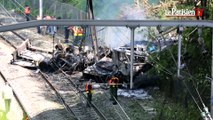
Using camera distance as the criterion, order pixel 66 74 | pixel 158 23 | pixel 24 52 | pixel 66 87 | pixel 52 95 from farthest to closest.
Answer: pixel 24 52 < pixel 66 74 < pixel 66 87 < pixel 52 95 < pixel 158 23

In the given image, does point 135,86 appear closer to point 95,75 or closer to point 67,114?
point 95,75

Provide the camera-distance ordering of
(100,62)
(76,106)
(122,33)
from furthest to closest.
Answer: (122,33), (100,62), (76,106)

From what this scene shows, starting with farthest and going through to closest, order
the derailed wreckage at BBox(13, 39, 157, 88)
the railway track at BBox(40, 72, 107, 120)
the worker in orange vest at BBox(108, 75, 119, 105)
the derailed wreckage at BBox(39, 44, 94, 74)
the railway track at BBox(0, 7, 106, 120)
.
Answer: the derailed wreckage at BBox(39, 44, 94, 74), the derailed wreckage at BBox(13, 39, 157, 88), the worker in orange vest at BBox(108, 75, 119, 105), the railway track at BBox(40, 72, 107, 120), the railway track at BBox(0, 7, 106, 120)

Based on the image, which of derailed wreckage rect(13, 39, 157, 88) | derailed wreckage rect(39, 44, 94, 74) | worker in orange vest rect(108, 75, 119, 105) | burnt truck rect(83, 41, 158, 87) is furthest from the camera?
derailed wreckage rect(39, 44, 94, 74)

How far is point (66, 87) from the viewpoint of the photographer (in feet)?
71.8

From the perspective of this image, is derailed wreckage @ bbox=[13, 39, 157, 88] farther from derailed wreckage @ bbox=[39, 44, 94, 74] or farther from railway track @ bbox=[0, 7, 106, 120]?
railway track @ bbox=[0, 7, 106, 120]

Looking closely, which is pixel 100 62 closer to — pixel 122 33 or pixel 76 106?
pixel 76 106

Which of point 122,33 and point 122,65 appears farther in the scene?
point 122,33

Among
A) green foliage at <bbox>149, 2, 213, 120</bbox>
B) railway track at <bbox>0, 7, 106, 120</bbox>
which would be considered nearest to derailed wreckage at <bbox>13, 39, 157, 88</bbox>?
green foliage at <bbox>149, 2, 213, 120</bbox>

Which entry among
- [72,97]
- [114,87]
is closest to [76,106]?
[72,97]

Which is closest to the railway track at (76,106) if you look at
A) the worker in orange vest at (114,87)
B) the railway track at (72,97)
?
→ the railway track at (72,97)

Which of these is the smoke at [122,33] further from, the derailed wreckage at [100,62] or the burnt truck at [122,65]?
the derailed wreckage at [100,62]

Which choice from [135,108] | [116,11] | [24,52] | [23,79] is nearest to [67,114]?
[135,108]

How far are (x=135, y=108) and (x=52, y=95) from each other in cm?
384
